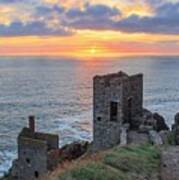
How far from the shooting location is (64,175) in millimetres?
14523

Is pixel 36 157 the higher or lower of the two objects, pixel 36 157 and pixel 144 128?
the lower

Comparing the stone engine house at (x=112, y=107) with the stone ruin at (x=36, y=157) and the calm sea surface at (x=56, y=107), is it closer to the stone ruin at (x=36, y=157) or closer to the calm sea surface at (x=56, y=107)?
the stone ruin at (x=36, y=157)

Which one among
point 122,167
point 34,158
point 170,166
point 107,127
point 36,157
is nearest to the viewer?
point 122,167

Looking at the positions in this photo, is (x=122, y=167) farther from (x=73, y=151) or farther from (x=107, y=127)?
(x=73, y=151)

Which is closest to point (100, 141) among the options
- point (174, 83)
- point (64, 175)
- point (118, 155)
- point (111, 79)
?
point (111, 79)

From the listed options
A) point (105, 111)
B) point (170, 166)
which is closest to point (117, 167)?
point (170, 166)

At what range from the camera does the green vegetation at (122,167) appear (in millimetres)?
15055

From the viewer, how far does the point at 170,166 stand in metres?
17.7

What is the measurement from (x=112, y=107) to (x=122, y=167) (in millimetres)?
15030

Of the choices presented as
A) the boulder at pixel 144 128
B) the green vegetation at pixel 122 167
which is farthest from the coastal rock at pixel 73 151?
the green vegetation at pixel 122 167

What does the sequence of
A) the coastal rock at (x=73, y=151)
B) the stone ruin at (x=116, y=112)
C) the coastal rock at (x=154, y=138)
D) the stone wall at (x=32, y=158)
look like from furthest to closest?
the coastal rock at (x=73, y=151) → the stone ruin at (x=116, y=112) → the stone wall at (x=32, y=158) → the coastal rock at (x=154, y=138)

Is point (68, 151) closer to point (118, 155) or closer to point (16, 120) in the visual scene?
point (118, 155)

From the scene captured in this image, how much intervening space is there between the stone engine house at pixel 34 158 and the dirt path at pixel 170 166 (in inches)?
532

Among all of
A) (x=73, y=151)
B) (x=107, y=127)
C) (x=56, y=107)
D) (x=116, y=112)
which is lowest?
(x=56, y=107)
